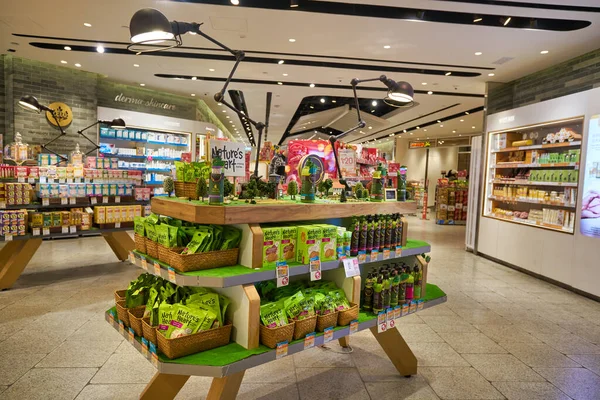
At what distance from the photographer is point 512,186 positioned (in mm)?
6914

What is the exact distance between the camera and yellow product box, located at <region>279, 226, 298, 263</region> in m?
2.12

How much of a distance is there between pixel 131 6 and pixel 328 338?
4885 mm

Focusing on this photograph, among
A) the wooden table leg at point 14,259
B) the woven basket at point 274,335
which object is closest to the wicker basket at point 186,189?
the woven basket at point 274,335

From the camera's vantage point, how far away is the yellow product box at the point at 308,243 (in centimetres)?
214

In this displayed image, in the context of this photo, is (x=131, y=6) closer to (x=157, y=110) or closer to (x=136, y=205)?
(x=136, y=205)

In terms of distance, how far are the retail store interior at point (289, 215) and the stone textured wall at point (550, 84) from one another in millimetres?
38

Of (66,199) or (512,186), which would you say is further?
(512,186)

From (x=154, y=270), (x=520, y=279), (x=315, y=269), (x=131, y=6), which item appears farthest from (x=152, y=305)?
(x=520, y=279)

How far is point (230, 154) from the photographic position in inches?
94.6

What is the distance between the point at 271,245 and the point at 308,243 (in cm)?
22

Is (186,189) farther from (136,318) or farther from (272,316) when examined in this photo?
(272,316)

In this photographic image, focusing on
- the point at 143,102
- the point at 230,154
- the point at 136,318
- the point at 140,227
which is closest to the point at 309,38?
the point at 230,154

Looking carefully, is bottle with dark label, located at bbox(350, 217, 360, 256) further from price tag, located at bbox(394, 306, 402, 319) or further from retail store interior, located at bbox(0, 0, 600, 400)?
price tag, located at bbox(394, 306, 402, 319)

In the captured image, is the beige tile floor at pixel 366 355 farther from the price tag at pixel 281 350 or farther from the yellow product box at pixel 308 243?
the yellow product box at pixel 308 243
